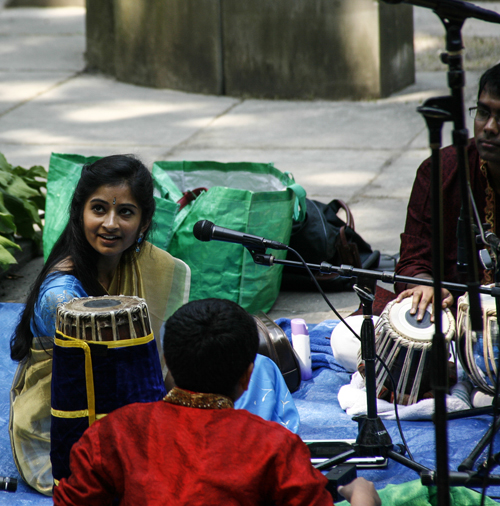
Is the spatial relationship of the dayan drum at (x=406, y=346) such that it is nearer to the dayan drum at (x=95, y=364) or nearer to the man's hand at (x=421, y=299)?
the man's hand at (x=421, y=299)

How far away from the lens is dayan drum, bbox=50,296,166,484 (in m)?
2.27

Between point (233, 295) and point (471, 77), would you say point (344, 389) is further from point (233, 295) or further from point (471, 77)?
point (471, 77)

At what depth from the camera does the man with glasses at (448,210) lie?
9.87 feet

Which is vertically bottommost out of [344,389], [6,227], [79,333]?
[344,389]

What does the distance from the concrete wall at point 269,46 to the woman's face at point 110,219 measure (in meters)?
5.49

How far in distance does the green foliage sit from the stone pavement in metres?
0.23

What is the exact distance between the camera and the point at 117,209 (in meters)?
2.83

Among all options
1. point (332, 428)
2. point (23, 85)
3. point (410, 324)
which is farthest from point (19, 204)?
point (23, 85)

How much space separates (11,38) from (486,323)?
9644 millimetres

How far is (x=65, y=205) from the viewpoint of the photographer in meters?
4.06

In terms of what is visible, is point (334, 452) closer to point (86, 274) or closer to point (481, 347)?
point (481, 347)

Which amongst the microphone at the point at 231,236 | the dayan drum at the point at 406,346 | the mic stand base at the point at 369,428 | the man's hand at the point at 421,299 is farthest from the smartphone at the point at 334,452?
the microphone at the point at 231,236

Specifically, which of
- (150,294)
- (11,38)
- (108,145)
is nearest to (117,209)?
(150,294)

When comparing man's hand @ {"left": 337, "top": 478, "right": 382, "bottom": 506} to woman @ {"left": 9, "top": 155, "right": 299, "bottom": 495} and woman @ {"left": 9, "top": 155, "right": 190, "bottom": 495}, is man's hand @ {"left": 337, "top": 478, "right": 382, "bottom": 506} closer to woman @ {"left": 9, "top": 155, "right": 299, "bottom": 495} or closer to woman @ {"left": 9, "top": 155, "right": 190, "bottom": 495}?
woman @ {"left": 9, "top": 155, "right": 299, "bottom": 495}
